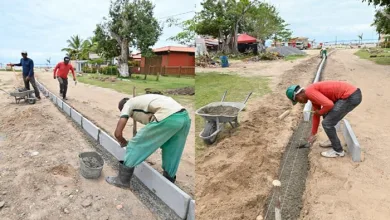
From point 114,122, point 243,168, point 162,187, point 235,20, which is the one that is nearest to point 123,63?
point 235,20

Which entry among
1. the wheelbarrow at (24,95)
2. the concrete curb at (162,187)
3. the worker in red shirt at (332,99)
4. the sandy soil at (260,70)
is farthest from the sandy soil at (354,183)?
the wheelbarrow at (24,95)

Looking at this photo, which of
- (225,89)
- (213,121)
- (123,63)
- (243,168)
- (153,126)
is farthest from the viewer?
(123,63)

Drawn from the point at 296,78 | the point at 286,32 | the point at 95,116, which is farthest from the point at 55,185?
the point at 286,32

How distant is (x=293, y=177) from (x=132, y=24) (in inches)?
689

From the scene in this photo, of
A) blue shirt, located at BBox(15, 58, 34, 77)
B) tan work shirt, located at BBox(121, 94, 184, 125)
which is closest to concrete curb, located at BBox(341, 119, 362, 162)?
tan work shirt, located at BBox(121, 94, 184, 125)

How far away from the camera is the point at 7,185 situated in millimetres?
3402

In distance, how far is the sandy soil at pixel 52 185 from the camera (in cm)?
297

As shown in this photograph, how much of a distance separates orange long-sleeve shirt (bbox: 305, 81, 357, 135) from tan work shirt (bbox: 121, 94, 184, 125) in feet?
5.58

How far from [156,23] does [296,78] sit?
10.7m

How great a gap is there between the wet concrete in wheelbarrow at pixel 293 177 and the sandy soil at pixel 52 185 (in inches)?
47.8

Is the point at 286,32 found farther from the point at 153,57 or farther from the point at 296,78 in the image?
the point at 296,78

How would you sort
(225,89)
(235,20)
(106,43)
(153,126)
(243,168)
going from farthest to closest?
(235,20) < (106,43) < (225,89) < (243,168) < (153,126)

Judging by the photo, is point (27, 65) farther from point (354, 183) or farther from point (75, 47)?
point (75, 47)

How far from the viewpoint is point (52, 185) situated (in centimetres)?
340
